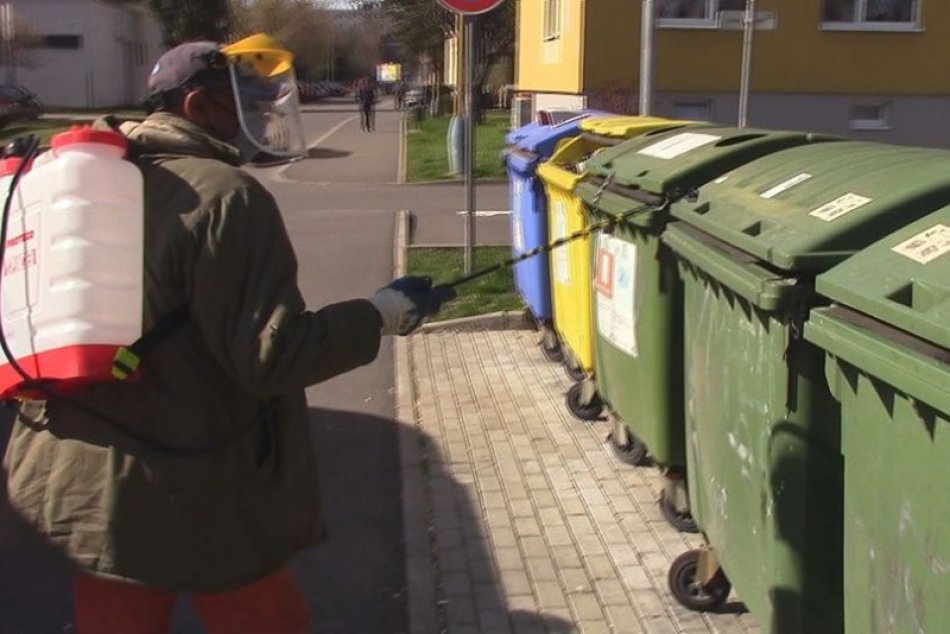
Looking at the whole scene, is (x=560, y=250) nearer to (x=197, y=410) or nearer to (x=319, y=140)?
(x=197, y=410)

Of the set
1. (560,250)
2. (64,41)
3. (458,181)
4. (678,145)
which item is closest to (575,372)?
(560,250)

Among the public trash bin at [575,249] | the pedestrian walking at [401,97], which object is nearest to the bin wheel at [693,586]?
the public trash bin at [575,249]

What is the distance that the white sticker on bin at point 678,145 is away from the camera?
4910 millimetres

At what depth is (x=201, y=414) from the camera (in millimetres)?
2598

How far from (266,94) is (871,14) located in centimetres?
1851

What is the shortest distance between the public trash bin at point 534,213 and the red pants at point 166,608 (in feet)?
15.3

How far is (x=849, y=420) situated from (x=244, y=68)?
5.29 ft

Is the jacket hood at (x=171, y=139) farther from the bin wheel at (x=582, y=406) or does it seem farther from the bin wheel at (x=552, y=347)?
the bin wheel at (x=552, y=347)

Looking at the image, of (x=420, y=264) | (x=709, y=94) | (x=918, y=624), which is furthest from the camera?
(x=709, y=94)

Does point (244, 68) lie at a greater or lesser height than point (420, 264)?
greater

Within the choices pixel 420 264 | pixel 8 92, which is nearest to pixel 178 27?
pixel 8 92

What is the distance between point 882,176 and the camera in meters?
3.36

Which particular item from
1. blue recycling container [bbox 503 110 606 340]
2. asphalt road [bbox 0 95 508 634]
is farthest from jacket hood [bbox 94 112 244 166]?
blue recycling container [bbox 503 110 606 340]

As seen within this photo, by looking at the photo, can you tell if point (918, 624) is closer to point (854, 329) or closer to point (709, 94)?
point (854, 329)
